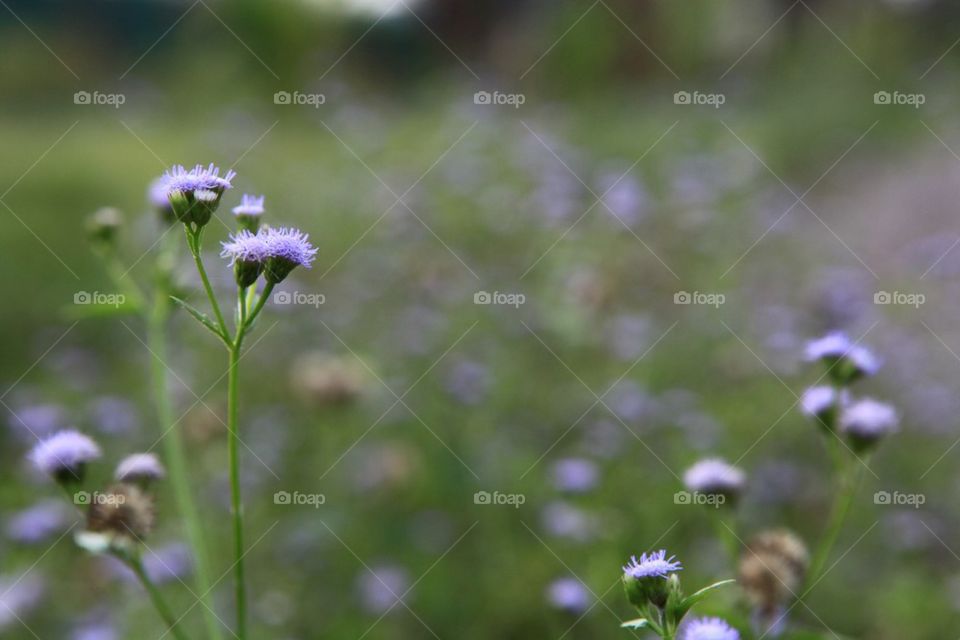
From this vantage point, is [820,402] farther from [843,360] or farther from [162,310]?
[162,310]

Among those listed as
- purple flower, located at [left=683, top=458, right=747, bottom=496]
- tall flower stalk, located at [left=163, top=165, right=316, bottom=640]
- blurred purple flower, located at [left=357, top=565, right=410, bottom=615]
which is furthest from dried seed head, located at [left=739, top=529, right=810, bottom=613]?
blurred purple flower, located at [left=357, top=565, right=410, bottom=615]

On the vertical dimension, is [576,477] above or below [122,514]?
above

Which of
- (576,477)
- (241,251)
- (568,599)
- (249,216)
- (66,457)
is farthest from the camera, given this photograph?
(576,477)

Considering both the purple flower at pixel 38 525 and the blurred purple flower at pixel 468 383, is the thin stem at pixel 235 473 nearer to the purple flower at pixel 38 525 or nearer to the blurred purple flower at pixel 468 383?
the purple flower at pixel 38 525

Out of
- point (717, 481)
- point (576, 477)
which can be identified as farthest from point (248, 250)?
point (576, 477)

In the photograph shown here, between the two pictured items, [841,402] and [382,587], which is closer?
[841,402]

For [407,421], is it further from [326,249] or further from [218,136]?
[218,136]
